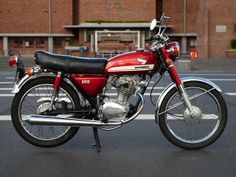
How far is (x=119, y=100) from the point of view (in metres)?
5.61

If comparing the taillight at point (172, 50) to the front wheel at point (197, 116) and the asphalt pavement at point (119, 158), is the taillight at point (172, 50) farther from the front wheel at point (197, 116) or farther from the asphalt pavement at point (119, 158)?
the asphalt pavement at point (119, 158)

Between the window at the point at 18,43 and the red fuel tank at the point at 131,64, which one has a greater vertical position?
the window at the point at 18,43

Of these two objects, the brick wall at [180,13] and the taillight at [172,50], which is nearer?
the taillight at [172,50]

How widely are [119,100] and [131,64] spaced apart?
47cm

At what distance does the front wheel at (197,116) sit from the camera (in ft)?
18.7

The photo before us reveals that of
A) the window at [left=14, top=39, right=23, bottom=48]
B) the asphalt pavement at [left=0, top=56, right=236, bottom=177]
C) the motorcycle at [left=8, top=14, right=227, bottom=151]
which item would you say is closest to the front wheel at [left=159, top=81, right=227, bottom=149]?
the motorcycle at [left=8, top=14, right=227, bottom=151]

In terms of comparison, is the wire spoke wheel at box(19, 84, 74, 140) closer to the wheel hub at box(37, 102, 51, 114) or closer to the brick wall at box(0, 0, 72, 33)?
the wheel hub at box(37, 102, 51, 114)

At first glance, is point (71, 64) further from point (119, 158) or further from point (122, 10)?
point (122, 10)

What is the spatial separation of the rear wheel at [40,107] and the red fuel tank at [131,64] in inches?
23.2

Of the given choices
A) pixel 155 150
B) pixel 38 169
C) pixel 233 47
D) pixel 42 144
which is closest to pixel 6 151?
pixel 42 144

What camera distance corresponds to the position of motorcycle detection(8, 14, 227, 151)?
5527mm

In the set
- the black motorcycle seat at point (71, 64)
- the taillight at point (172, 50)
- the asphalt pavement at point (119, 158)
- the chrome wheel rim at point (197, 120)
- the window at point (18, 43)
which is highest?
the window at point (18, 43)

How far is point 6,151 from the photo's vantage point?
19.0 ft

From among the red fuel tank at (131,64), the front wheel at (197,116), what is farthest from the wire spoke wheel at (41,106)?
the front wheel at (197,116)
